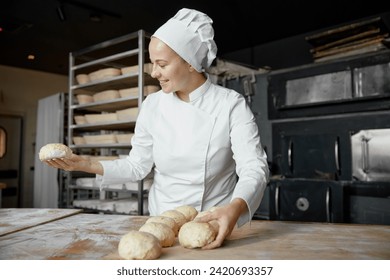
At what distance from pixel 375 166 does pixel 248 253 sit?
7.29 ft

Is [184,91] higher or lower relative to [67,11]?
lower

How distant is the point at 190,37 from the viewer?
134 centimetres

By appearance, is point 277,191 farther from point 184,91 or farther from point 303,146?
point 184,91

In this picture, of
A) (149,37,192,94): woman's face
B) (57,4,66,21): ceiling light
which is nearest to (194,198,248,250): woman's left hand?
(149,37,192,94): woman's face

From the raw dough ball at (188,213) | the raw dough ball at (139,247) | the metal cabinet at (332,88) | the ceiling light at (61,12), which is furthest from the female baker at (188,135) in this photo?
the ceiling light at (61,12)

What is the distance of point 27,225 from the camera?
1.21 meters

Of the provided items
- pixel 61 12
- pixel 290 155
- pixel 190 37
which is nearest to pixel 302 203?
pixel 290 155

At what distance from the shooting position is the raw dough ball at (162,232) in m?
0.92

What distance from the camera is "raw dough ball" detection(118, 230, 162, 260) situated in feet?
2.70

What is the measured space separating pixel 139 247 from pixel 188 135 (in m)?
0.74

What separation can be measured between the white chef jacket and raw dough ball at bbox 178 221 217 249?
1.60 feet

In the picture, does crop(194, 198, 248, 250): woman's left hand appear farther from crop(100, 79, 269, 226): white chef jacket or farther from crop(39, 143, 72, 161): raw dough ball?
crop(39, 143, 72, 161): raw dough ball

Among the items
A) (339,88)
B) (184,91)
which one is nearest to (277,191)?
(339,88)

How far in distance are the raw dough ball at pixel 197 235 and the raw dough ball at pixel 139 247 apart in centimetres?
9
